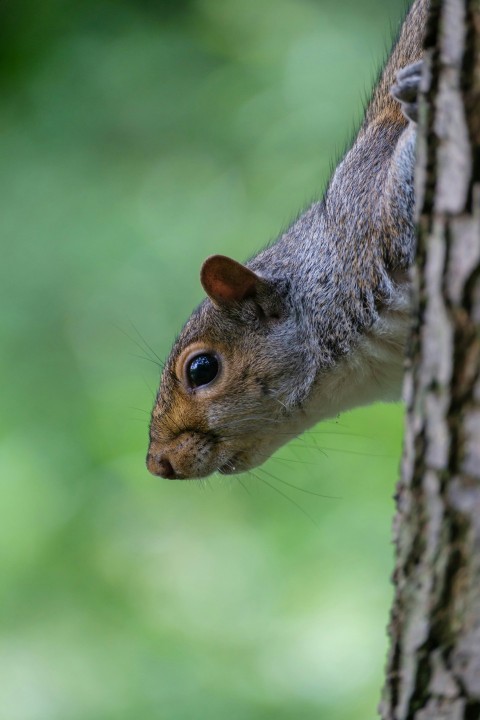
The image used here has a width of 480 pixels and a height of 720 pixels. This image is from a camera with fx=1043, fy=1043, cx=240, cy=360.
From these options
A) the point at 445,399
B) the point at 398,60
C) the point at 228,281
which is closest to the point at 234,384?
the point at 228,281

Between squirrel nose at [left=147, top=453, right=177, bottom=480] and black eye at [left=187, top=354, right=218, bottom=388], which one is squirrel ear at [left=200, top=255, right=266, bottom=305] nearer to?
black eye at [left=187, top=354, right=218, bottom=388]

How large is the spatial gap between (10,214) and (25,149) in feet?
1.28

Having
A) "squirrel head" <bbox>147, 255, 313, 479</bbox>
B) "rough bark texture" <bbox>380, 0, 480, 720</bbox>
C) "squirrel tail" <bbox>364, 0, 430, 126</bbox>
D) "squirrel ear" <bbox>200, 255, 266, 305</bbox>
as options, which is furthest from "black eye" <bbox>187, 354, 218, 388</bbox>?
"rough bark texture" <bbox>380, 0, 480, 720</bbox>

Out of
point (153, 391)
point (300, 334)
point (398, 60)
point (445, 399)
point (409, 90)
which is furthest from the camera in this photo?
point (153, 391)

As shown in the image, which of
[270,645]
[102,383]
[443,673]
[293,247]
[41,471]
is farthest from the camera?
[102,383]

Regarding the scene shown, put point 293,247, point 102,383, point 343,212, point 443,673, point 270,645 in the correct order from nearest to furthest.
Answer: point 443,673, point 343,212, point 293,247, point 270,645, point 102,383

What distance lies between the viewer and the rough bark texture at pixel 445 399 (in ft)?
3.35

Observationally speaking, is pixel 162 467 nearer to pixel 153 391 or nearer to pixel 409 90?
pixel 409 90

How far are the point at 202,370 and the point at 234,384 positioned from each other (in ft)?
0.31

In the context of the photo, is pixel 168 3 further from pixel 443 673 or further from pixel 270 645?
pixel 443 673

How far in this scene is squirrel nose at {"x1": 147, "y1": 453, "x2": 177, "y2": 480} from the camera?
7.96ft

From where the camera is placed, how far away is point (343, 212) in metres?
2.32

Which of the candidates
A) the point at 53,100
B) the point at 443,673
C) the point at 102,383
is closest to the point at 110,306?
the point at 102,383

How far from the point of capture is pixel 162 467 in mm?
2436
